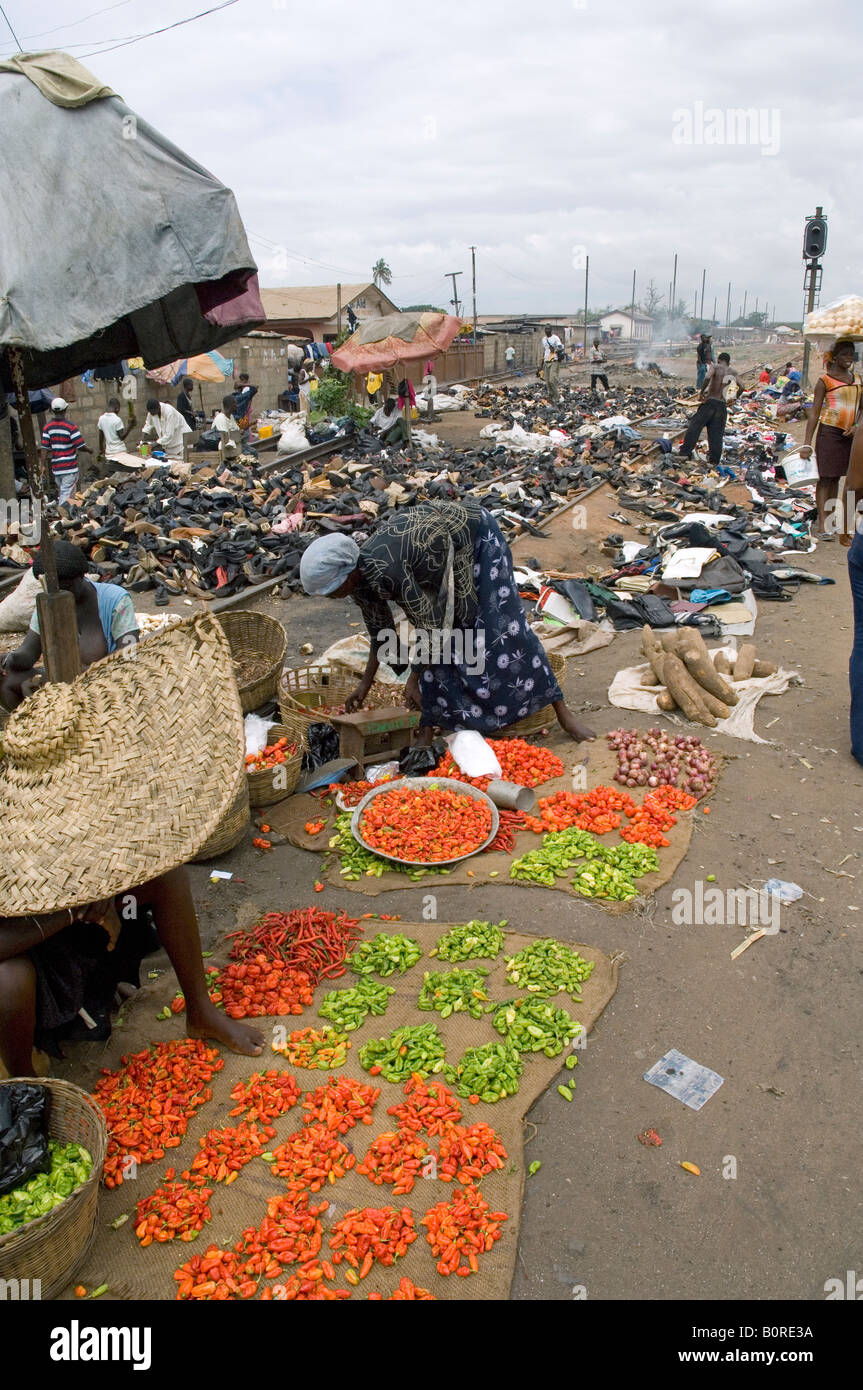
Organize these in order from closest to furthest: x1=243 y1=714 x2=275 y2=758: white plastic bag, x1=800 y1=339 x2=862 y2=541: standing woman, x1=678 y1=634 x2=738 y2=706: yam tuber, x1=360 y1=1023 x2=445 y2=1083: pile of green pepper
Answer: x1=360 y1=1023 x2=445 y2=1083: pile of green pepper
x1=243 y1=714 x2=275 y2=758: white plastic bag
x1=678 y1=634 x2=738 y2=706: yam tuber
x1=800 y1=339 x2=862 y2=541: standing woman

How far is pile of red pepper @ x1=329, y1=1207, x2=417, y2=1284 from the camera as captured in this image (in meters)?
2.29

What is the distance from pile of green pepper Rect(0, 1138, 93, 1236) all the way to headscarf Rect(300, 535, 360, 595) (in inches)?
97.8

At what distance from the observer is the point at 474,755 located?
466cm

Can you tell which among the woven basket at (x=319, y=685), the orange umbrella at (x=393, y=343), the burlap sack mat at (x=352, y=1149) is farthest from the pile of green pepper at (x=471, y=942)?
the orange umbrella at (x=393, y=343)

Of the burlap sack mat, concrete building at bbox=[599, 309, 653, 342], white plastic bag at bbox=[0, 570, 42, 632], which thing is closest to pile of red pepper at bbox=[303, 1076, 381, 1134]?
the burlap sack mat

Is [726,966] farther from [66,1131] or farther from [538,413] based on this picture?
[538,413]

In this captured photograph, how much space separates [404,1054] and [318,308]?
37432 millimetres

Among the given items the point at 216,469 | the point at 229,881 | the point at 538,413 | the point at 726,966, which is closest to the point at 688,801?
the point at 726,966

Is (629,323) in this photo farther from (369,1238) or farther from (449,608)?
(369,1238)

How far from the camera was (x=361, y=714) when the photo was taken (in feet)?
16.2

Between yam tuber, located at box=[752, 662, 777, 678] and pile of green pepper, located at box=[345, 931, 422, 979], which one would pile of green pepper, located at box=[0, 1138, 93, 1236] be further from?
yam tuber, located at box=[752, 662, 777, 678]

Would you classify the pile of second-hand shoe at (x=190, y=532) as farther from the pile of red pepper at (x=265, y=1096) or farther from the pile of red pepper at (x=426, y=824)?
the pile of red pepper at (x=265, y=1096)

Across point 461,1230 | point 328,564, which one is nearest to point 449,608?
point 328,564

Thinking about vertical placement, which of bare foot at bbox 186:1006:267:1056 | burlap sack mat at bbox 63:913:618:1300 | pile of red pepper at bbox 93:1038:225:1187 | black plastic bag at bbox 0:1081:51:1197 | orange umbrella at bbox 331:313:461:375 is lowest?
burlap sack mat at bbox 63:913:618:1300
